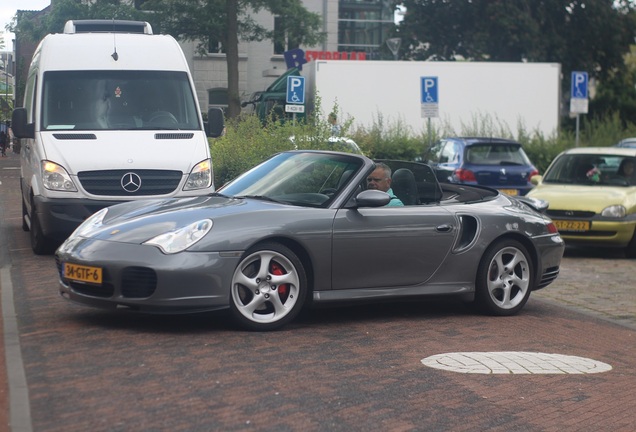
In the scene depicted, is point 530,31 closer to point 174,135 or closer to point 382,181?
point 174,135

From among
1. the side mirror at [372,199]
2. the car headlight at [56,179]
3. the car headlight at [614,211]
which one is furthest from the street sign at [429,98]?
the side mirror at [372,199]

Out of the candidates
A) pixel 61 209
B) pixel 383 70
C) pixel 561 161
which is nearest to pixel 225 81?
pixel 383 70

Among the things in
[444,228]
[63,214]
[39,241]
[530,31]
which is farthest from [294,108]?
[530,31]

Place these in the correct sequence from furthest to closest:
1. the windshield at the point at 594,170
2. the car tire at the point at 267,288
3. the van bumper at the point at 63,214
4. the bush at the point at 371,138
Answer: the bush at the point at 371,138, the windshield at the point at 594,170, the van bumper at the point at 63,214, the car tire at the point at 267,288

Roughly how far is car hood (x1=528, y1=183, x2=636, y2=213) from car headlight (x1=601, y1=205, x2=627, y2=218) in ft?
0.18

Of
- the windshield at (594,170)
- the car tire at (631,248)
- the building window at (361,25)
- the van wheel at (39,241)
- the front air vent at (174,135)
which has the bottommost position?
the car tire at (631,248)

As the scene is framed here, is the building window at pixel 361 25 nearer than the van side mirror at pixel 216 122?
No

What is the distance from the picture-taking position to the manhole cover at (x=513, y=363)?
7570mm

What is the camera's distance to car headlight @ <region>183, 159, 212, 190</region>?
1352 cm

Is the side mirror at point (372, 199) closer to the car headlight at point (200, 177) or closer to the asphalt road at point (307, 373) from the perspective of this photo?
the asphalt road at point (307, 373)

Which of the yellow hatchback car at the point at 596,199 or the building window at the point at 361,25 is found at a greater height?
the building window at the point at 361,25

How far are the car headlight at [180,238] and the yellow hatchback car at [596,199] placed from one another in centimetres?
899

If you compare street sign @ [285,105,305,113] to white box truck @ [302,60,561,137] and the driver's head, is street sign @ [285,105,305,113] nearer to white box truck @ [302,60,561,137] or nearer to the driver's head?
white box truck @ [302,60,561,137]

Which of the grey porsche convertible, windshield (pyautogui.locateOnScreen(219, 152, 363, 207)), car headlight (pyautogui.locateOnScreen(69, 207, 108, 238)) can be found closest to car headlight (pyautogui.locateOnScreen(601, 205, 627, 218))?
the grey porsche convertible
